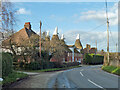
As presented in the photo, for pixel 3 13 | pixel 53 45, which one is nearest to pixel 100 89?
pixel 3 13

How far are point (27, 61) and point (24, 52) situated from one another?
1.87 meters

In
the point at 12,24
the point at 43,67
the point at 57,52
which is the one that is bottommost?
the point at 43,67

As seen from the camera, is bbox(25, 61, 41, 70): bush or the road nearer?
the road

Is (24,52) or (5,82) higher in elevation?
(24,52)

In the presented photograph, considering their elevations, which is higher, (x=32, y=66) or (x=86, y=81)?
(x=86, y=81)

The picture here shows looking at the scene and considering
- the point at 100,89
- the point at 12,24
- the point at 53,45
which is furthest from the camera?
the point at 53,45

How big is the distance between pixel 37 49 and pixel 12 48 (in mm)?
4740

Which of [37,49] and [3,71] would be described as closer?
[3,71]

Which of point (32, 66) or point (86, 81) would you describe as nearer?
point (86, 81)

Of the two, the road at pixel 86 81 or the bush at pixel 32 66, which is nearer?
the road at pixel 86 81

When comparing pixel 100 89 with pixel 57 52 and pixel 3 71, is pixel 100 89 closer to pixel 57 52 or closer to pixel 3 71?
pixel 3 71

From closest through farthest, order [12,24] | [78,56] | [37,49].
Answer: [12,24]
[37,49]
[78,56]

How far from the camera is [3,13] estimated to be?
10.9 m

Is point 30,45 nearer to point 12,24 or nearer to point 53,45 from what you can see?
Result: point 53,45
